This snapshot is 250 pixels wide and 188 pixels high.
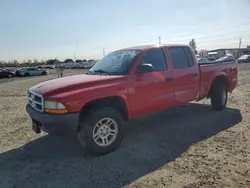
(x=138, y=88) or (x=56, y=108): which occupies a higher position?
(x=138, y=88)

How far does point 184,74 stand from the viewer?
531 centimetres

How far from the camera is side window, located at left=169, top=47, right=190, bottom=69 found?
526 centimetres

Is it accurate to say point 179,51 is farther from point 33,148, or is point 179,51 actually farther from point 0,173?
point 0,173

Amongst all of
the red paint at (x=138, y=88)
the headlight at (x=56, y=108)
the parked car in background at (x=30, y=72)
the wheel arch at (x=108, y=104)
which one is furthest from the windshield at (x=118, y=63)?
the parked car in background at (x=30, y=72)

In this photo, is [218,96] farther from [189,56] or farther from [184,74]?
[184,74]

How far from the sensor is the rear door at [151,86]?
4398 millimetres

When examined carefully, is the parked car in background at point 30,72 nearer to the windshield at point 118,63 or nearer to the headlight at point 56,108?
the windshield at point 118,63

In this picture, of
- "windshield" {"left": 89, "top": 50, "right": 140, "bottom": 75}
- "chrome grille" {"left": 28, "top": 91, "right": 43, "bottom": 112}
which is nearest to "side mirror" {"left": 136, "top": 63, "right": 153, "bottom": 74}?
"windshield" {"left": 89, "top": 50, "right": 140, "bottom": 75}

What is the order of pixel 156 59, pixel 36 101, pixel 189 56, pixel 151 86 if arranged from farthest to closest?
1. pixel 189 56
2. pixel 156 59
3. pixel 151 86
4. pixel 36 101

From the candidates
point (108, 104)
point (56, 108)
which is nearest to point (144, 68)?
point (108, 104)

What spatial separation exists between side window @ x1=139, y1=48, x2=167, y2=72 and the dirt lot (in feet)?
4.68

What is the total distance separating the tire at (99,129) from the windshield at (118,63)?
2.87 feet

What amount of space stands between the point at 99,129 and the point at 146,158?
3.08ft

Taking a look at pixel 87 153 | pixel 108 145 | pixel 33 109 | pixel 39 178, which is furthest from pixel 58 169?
pixel 33 109
